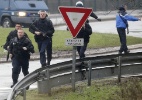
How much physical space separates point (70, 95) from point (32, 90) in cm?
137

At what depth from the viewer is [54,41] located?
2647 centimetres

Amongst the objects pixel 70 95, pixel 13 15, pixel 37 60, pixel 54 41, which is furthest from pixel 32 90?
pixel 13 15

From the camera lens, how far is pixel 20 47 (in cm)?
1471

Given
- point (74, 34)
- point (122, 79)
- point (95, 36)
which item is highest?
point (74, 34)

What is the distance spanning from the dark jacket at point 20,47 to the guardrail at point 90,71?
1.56m

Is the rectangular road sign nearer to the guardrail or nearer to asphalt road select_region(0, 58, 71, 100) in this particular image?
the guardrail

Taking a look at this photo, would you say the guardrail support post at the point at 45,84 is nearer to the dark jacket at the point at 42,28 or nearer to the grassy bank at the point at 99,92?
the grassy bank at the point at 99,92

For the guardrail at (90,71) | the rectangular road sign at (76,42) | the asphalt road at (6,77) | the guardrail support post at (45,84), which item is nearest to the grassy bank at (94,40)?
the asphalt road at (6,77)

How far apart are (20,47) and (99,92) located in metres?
2.83

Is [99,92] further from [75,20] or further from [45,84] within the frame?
[75,20]

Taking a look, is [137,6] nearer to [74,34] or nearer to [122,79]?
[122,79]

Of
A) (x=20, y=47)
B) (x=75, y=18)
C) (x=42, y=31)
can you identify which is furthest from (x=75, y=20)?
(x=42, y=31)

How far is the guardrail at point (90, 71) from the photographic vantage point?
1272cm

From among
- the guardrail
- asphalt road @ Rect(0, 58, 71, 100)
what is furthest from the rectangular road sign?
asphalt road @ Rect(0, 58, 71, 100)
